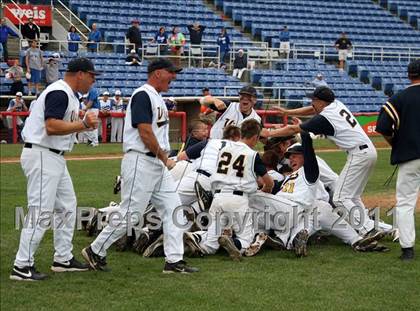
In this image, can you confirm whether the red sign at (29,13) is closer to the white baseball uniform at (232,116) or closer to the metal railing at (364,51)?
the metal railing at (364,51)

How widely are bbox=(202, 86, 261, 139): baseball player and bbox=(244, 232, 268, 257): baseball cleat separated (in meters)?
1.92

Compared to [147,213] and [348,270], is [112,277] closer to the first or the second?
[147,213]

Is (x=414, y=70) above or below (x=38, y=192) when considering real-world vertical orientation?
above

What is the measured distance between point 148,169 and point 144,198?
0.90ft

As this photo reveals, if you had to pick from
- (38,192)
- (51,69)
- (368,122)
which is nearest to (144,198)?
(38,192)

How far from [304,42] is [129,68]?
9.61 m

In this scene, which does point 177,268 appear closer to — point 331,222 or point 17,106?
point 331,222

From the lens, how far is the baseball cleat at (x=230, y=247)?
25.0ft

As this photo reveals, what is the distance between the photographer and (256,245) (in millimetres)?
7926

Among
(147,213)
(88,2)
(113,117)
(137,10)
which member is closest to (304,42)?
(137,10)

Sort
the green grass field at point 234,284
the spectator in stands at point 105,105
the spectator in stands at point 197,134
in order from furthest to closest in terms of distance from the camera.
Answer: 1. the spectator in stands at point 105,105
2. the spectator in stands at point 197,134
3. the green grass field at point 234,284

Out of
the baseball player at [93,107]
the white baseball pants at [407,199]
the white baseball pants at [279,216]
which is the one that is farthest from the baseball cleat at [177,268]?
the baseball player at [93,107]

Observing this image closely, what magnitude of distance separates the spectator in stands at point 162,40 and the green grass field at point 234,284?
63.4ft

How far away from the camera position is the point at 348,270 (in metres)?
7.23
